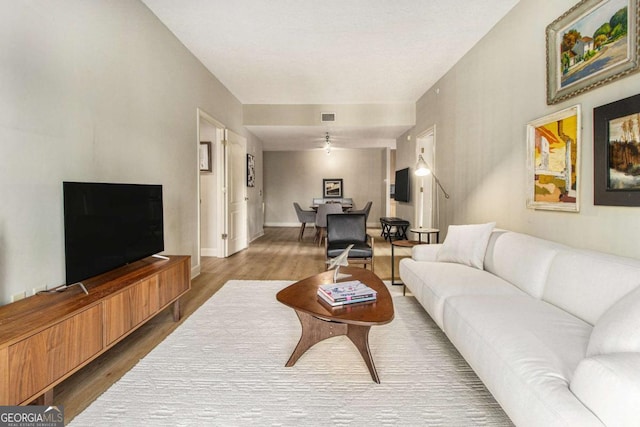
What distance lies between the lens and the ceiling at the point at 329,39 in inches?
117

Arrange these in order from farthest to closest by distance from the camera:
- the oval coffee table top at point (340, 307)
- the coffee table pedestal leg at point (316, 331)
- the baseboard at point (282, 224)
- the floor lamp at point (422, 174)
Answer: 1. the baseboard at point (282, 224)
2. the floor lamp at point (422, 174)
3. the coffee table pedestal leg at point (316, 331)
4. the oval coffee table top at point (340, 307)

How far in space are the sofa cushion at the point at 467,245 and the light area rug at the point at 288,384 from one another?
2.26 feet

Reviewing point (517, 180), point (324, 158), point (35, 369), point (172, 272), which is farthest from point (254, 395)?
point (324, 158)

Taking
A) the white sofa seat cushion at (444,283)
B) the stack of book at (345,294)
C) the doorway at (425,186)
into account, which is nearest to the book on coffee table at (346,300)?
the stack of book at (345,294)

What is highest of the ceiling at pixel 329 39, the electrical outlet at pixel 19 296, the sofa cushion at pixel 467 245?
the ceiling at pixel 329 39

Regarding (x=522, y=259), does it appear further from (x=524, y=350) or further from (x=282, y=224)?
(x=282, y=224)

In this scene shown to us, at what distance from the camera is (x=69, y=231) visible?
1.84 meters

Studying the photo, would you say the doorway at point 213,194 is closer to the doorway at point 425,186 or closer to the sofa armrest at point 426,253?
the sofa armrest at point 426,253

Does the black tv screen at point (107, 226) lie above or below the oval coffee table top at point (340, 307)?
above

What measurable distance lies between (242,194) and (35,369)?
16.6 feet

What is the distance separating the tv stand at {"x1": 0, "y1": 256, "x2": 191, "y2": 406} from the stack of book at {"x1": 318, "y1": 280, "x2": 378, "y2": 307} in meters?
1.27

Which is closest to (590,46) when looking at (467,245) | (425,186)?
(467,245)

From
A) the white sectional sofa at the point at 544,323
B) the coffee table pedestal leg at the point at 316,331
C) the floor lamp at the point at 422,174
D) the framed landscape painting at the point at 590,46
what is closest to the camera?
the white sectional sofa at the point at 544,323

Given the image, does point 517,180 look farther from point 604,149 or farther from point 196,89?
point 196,89
